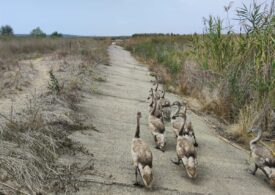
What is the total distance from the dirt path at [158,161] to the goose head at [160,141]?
0.10 metres

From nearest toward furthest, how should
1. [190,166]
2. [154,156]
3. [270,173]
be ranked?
[190,166] < [270,173] < [154,156]

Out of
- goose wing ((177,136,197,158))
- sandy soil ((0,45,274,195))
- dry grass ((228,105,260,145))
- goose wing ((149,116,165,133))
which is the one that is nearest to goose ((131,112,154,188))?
sandy soil ((0,45,274,195))

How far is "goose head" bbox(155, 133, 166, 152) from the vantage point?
323 inches

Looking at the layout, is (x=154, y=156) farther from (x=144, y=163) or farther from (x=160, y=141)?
(x=144, y=163)

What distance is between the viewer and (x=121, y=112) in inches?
439

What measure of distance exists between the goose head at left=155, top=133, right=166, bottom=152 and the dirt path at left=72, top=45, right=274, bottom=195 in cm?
10

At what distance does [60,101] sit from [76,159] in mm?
A: 3019

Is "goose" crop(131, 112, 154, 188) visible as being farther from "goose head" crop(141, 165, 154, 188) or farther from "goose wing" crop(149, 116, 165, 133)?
"goose wing" crop(149, 116, 165, 133)

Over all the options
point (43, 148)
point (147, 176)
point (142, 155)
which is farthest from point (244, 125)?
point (43, 148)

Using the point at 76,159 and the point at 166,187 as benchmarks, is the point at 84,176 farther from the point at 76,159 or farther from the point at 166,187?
the point at 166,187

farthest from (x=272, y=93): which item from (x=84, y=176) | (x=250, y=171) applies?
(x=84, y=176)

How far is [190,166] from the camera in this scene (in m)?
6.96

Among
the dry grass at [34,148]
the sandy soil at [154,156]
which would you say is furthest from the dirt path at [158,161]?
the dry grass at [34,148]

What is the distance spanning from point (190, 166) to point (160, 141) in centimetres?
137
